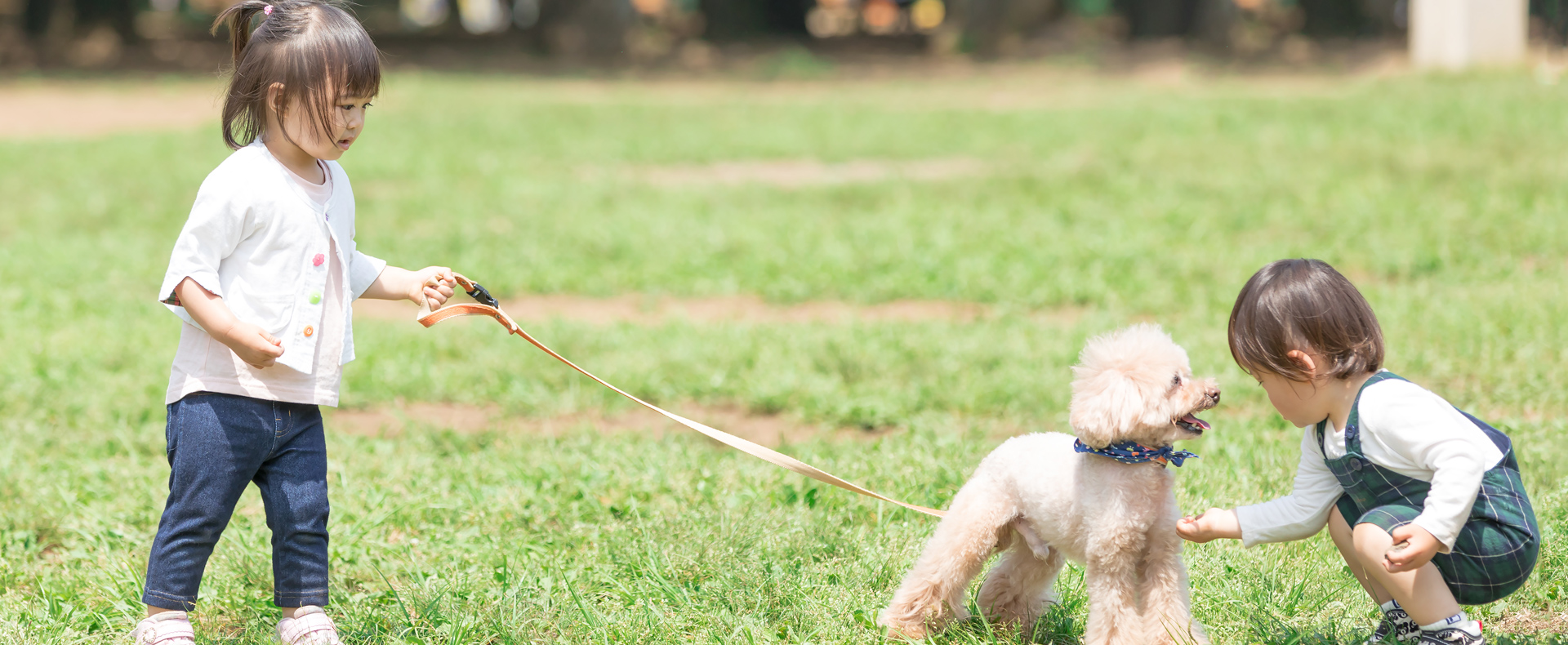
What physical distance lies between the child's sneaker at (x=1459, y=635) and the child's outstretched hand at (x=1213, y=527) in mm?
453

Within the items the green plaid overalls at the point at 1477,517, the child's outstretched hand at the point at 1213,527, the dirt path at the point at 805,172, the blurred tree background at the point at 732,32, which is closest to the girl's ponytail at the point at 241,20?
the child's outstretched hand at the point at 1213,527

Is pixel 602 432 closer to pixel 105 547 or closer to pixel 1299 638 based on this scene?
pixel 105 547

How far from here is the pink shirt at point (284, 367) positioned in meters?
2.92

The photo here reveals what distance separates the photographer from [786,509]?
3.98 m

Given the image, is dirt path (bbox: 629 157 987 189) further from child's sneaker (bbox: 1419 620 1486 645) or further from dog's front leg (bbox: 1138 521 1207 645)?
child's sneaker (bbox: 1419 620 1486 645)

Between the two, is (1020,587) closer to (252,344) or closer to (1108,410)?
(1108,410)

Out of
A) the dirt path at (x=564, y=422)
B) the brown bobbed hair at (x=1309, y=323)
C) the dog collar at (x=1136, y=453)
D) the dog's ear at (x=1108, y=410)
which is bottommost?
the dirt path at (x=564, y=422)

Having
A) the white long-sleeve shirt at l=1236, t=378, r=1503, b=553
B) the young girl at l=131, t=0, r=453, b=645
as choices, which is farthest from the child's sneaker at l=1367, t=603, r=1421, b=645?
the young girl at l=131, t=0, r=453, b=645

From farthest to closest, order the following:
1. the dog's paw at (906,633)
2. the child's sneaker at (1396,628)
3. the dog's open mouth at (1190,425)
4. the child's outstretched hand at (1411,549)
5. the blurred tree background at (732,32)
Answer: the blurred tree background at (732,32), the dog's paw at (906,633), the child's sneaker at (1396,628), the dog's open mouth at (1190,425), the child's outstretched hand at (1411,549)

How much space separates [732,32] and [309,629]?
3163 cm

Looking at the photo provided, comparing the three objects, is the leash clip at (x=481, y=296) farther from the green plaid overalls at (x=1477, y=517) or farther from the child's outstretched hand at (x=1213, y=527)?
the green plaid overalls at (x=1477, y=517)

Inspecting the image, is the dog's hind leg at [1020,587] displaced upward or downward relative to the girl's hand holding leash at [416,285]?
downward

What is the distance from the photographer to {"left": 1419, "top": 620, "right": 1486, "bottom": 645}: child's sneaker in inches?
105

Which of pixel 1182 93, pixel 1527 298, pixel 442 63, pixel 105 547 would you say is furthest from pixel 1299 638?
pixel 442 63
